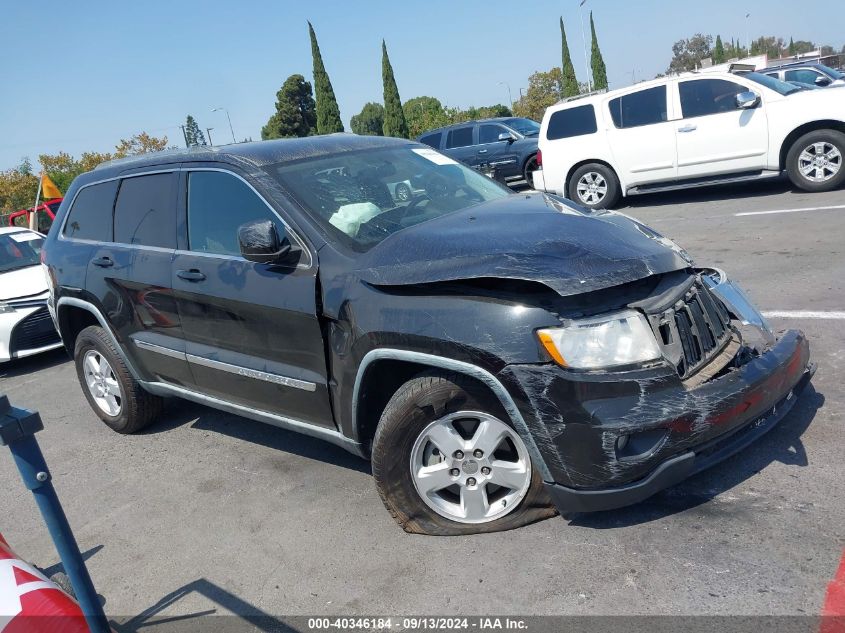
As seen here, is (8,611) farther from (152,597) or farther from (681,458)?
(681,458)

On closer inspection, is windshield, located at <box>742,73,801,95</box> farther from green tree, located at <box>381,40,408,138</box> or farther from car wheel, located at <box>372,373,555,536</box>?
green tree, located at <box>381,40,408,138</box>

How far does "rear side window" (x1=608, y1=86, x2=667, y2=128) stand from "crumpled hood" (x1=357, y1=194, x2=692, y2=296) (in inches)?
306

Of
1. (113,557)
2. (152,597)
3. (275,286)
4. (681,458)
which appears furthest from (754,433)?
Result: (113,557)

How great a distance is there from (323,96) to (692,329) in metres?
41.5

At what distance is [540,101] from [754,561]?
4331 centimetres

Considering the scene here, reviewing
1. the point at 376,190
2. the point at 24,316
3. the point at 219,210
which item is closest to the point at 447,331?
the point at 376,190

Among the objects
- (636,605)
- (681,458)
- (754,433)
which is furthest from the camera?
(754,433)

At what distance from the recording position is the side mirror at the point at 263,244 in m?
3.39

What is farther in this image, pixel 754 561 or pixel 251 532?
pixel 251 532

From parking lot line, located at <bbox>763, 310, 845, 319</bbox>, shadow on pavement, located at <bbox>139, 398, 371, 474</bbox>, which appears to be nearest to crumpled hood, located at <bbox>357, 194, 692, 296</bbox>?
shadow on pavement, located at <bbox>139, 398, 371, 474</bbox>

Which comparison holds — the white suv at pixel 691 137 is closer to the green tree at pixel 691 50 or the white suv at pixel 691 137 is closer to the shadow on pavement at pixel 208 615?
the shadow on pavement at pixel 208 615

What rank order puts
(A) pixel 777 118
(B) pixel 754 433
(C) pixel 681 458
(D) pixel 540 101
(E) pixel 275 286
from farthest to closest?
(D) pixel 540 101 → (A) pixel 777 118 → (E) pixel 275 286 → (B) pixel 754 433 → (C) pixel 681 458

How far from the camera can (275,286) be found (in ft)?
11.6

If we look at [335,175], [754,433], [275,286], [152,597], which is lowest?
[152,597]
